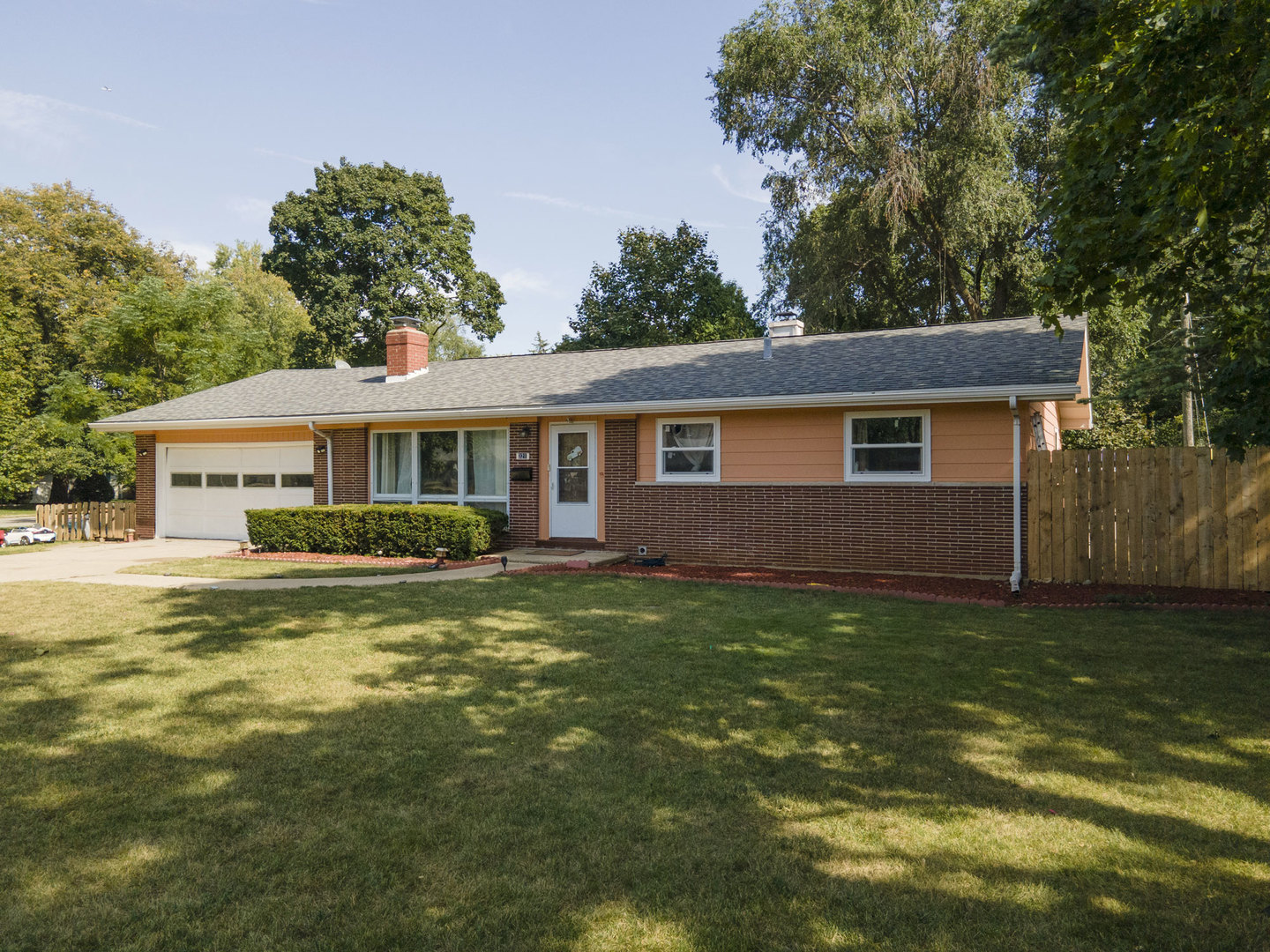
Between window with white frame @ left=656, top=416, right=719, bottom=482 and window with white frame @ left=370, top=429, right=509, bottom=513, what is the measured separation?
10.6ft

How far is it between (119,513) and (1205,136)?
850 inches

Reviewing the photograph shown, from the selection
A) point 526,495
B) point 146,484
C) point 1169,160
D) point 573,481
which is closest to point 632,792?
point 1169,160

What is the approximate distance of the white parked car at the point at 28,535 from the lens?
17.9 m

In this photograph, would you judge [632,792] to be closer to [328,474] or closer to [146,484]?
[328,474]

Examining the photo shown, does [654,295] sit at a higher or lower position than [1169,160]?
higher

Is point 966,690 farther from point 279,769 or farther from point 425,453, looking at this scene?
point 425,453

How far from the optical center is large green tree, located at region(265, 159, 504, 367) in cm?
3403

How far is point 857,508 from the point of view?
470 inches

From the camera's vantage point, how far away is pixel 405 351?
18.7 meters

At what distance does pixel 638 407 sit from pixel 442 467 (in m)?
4.59

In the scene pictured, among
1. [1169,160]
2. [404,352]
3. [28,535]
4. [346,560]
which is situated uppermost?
[404,352]

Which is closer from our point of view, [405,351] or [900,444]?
[900,444]

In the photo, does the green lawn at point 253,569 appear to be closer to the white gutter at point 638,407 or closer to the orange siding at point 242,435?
the white gutter at point 638,407

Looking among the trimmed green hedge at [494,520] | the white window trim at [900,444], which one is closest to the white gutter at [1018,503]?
the white window trim at [900,444]
